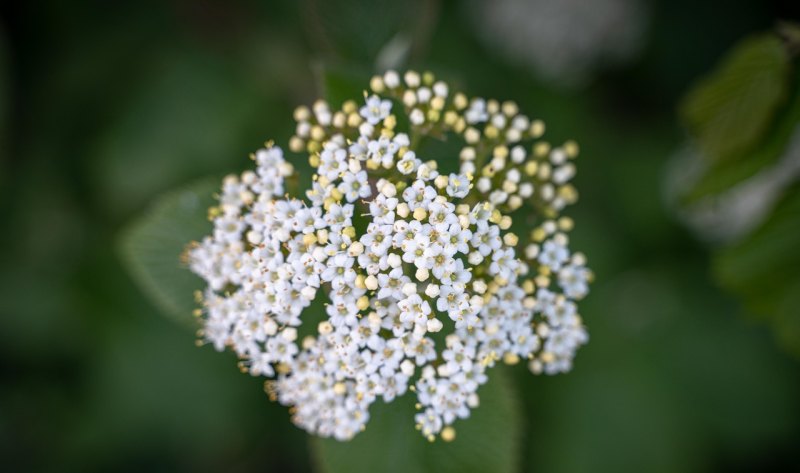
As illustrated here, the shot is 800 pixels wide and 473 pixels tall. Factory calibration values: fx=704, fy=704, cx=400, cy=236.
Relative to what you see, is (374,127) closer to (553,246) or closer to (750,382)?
(553,246)

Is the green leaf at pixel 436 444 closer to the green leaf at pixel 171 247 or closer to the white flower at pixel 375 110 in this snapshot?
the green leaf at pixel 171 247

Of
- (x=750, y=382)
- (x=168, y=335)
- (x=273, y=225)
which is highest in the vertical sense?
(x=750, y=382)

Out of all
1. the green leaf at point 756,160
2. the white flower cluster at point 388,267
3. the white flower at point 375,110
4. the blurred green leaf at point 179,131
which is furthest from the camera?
the blurred green leaf at point 179,131

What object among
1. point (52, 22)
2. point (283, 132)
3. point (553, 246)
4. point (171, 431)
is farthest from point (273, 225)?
point (52, 22)

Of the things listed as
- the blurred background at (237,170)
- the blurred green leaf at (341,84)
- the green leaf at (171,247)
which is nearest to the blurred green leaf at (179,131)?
the blurred background at (237,170)

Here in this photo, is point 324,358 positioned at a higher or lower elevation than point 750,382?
lower

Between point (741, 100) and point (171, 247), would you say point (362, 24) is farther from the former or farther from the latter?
point (741, 100)

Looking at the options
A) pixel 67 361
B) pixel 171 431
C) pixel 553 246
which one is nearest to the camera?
pixel 553 246
